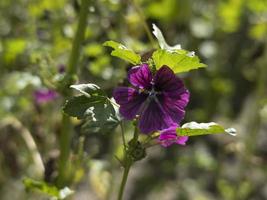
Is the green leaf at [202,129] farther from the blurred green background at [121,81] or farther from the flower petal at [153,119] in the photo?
the blurred green background at [121,81]

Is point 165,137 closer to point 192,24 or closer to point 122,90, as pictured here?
point 122,90

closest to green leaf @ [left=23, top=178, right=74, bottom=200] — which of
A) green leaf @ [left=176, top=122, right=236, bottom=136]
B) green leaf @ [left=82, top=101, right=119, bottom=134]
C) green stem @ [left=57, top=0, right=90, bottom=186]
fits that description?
green stem @ [left=57, top=0, right=90, bottom=186]

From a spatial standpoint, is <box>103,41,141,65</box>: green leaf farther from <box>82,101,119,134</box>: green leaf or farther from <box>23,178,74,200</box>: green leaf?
<box>23,178,74,200</box>: green leaf

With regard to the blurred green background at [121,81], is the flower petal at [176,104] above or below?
above

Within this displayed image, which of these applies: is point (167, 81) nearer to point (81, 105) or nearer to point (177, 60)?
point (177, 60)

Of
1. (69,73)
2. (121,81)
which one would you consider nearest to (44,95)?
(69,73)

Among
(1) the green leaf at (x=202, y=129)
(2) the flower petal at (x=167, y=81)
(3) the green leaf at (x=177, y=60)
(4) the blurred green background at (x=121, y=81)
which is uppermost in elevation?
(3) the green leaf at (x=177, y=60)

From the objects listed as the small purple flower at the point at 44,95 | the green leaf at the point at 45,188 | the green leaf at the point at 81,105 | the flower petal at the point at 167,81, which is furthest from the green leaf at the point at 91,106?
the small purple flower at the point at 44,95
